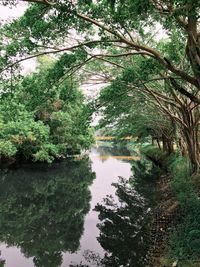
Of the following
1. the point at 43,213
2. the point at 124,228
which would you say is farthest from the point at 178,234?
the point at 43,213

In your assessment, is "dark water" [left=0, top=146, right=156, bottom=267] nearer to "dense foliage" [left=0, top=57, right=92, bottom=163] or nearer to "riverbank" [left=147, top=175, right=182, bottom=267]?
"riverbank" [left=147, top=175, right=182, bottom=267]

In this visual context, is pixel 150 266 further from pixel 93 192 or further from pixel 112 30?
pixel 93 192

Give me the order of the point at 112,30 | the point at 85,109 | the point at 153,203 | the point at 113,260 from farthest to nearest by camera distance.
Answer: the point at 153,203, the point at 85,109, the point at 113,260, the point at 112,30

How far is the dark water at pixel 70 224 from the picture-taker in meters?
12.3

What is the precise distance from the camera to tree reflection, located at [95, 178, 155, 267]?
11795 mm

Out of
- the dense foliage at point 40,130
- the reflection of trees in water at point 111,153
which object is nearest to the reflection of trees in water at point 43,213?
the dense foliage at point 40,130

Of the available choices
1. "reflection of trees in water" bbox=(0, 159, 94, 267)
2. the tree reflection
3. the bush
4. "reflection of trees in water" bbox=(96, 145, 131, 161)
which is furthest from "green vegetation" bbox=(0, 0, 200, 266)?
"reflection of trees in water" bbox=(96, 145, 131, 161)

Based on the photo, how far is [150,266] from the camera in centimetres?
1028

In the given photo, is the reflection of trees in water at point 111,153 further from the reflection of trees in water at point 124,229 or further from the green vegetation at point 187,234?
the green vegetation at point 187,234

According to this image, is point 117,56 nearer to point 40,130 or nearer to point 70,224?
point 70,224

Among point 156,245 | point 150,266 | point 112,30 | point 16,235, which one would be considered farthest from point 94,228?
point 112,30

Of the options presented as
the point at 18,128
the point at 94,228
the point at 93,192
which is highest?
the point at 18,128

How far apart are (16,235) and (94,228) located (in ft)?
11.3

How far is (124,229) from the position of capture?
49.3 ft
